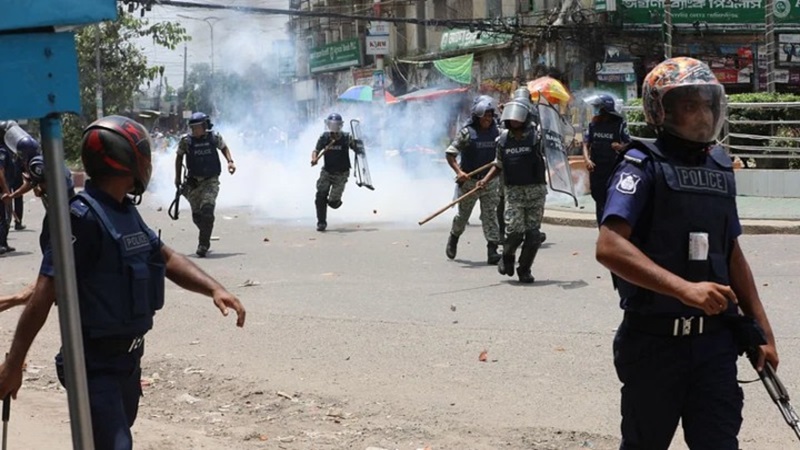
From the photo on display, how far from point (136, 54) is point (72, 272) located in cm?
4212

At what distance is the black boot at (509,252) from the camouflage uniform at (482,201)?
1263 millimetres

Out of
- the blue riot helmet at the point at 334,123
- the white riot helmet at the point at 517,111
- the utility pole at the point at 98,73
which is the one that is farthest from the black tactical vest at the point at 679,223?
the utility pole at the point at 98,73

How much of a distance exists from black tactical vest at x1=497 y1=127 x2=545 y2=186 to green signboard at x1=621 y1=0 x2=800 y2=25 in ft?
72.7

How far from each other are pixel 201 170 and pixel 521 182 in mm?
4993

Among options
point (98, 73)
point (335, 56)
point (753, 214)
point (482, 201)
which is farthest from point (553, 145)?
point (335, 56)

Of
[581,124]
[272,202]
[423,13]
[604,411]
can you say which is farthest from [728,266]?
[423,13]

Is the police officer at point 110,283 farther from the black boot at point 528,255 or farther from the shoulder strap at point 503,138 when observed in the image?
the shoulder strap at point 503,138

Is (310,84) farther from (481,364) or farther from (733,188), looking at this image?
(733,188)

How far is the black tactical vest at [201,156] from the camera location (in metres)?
14.6

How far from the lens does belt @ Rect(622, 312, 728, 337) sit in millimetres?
3623

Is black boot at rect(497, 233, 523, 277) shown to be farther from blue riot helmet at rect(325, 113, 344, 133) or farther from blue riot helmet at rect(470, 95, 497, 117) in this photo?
blue riot helmet at rect(325, 113, 344, 133)

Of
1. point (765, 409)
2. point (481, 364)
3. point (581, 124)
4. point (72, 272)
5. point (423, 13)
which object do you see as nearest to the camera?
point (72, 272)

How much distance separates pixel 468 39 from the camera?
1501 inches

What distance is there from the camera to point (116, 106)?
146ft
